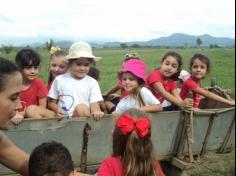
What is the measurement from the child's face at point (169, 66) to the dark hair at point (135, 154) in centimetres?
238

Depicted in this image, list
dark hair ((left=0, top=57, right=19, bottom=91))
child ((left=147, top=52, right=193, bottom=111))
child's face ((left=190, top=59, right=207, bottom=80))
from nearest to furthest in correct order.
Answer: dark hair ((left=0, top=57, right=19, bottom=91))
child ((left=147, top=52, right=193, bottom=111))
child's face ((left=190, top=59, right=207, bottom=80))

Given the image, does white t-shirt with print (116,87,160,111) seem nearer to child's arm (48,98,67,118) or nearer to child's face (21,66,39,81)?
child's arm (48,98,67,118)

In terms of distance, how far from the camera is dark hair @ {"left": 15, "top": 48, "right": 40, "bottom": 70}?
4383mm

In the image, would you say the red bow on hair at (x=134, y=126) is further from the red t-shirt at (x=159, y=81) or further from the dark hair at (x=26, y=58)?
Result: the red t-shirt at (x=159, y=81)

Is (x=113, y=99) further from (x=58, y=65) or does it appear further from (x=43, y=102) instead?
(x=43, y=102)

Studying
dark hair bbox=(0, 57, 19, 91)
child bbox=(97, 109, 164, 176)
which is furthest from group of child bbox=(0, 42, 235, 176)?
dark hair bbox=(0, 57, 19, 91)

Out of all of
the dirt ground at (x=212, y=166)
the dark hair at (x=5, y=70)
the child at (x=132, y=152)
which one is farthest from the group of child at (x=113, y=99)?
the dirt ground at (x=212, y=166)

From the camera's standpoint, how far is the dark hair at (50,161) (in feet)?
7.65

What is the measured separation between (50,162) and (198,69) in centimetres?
357

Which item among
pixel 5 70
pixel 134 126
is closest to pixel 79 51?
pixel 134 126

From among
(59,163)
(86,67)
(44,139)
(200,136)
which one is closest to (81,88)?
(86,67)

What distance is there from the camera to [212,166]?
4684mm

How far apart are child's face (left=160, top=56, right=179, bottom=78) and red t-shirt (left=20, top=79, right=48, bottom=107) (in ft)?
4.81

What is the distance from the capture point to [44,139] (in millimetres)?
3709
